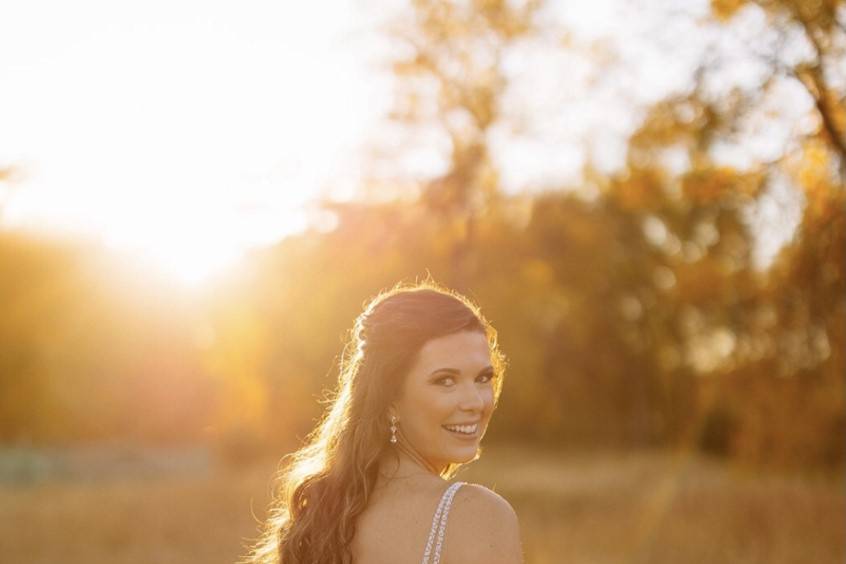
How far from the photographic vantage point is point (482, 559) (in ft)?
8.98

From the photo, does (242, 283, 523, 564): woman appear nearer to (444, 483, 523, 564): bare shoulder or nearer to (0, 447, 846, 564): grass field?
(444, 483, 523, 564): bare shoulder

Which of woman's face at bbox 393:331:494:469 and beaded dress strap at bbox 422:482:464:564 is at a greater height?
woman's face at bbox 393:331:494:469

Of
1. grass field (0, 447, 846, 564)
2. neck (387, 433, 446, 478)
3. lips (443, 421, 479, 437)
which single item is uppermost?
lips (443, 421, 479, 437)

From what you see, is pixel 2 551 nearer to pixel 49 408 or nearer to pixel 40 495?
pixel 40 495

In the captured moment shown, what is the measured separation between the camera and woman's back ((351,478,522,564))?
2746 mm

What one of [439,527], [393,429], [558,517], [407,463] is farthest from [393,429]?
[558,517]

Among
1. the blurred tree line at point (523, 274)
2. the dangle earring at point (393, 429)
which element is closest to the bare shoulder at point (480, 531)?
the dangle earring at point (393, 429)

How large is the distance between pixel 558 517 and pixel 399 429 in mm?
16467

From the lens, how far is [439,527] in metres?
2.77

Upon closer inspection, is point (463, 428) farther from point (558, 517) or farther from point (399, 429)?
point (558, 517)

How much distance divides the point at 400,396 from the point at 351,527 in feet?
1.26

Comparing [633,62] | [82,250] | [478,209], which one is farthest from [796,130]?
[82,250]

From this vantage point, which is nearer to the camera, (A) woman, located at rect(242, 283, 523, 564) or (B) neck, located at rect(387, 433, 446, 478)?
(A) woman, located at rect(242, 283, 523, 564)

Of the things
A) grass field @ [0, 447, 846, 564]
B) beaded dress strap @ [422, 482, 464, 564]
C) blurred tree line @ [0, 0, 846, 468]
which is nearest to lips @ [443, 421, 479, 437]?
beaded dress strap @ [422, 482, 464, 564]
